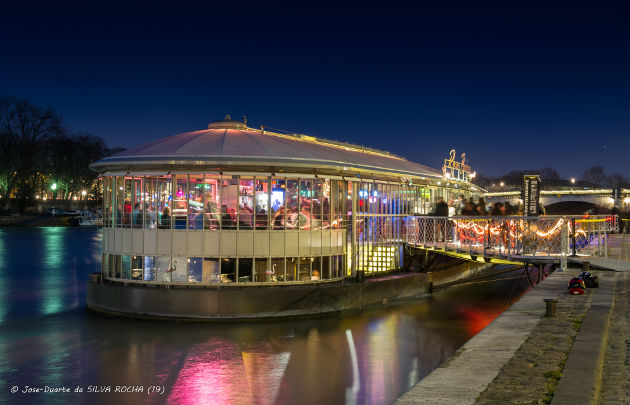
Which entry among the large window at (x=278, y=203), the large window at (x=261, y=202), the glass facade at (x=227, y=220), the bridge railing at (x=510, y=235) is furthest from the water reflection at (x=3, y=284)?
the bridge railing at (x=510, y=235)

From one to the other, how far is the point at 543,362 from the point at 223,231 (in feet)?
50.7

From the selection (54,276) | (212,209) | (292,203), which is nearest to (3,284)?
(54,276)

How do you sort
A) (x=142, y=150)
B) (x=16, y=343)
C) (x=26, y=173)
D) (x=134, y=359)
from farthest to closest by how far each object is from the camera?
(x=26, y=173)
(x=142, y=150)
(x=16, y=343)
(x=134, y=359)

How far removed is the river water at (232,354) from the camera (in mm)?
15797

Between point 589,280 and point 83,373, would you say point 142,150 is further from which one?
point 589,280

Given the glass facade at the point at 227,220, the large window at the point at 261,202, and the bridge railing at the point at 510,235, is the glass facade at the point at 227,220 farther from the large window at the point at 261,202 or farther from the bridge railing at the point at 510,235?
the bridge railing at the point at 510,235

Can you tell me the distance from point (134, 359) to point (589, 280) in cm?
1560

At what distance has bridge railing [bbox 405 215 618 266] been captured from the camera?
23906 millimetres

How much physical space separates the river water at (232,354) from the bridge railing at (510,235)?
3281 mm

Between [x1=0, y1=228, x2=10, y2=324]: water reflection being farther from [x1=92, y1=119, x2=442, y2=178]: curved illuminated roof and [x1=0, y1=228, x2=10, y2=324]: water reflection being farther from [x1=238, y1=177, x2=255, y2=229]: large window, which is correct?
[x1=238, y1=177, x2=255, y2=229]: large window

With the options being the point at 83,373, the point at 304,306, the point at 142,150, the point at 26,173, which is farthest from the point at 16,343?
the point at 26,173

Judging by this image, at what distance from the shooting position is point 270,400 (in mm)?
15016

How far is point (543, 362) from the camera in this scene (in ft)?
38.0

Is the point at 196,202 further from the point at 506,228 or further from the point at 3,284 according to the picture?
the point at 3,284
